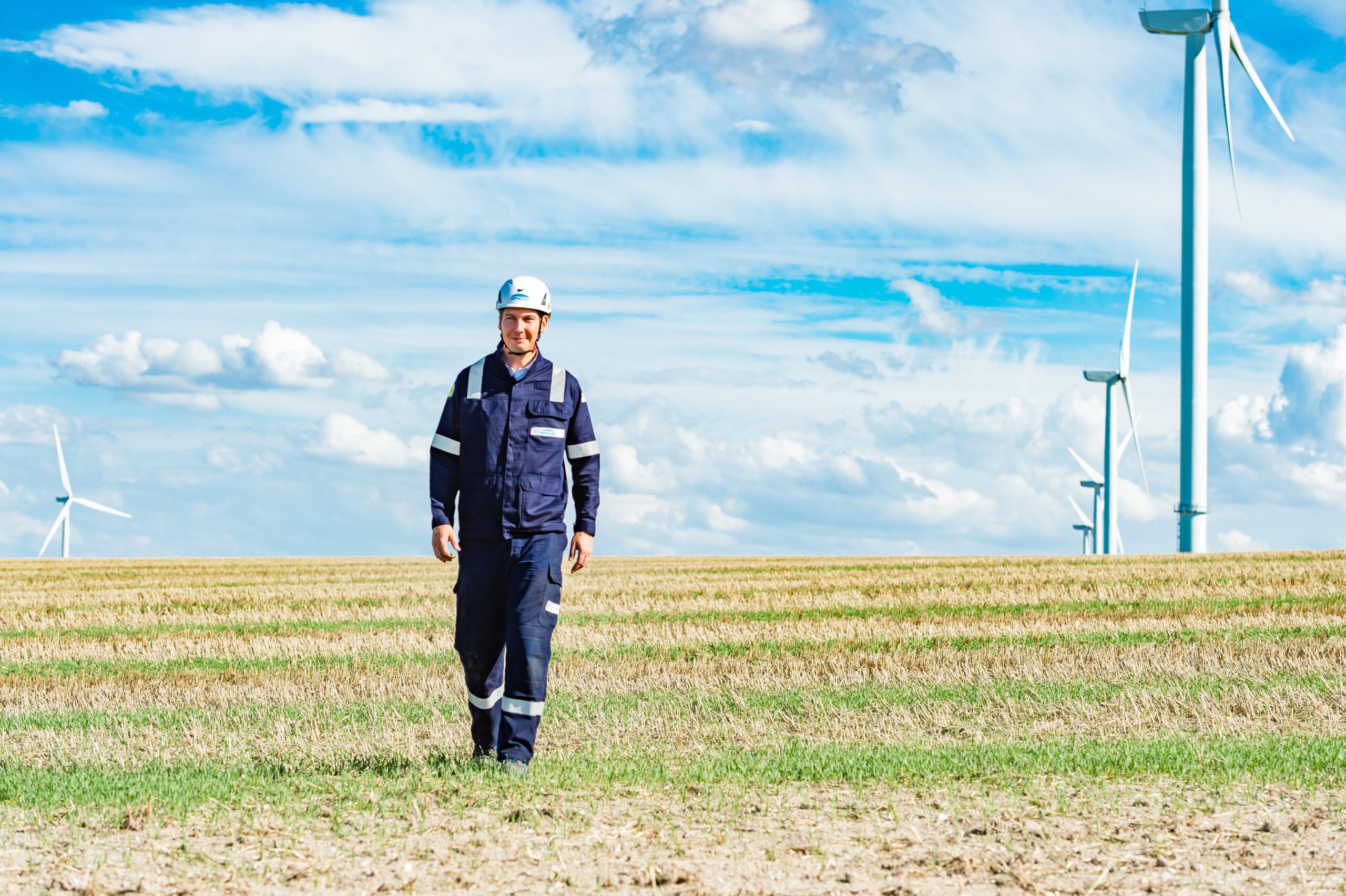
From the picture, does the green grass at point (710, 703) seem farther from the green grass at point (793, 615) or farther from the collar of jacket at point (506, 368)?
the green grass at point (793, 615)

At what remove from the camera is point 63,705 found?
12.9 metres

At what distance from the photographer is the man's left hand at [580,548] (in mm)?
7812

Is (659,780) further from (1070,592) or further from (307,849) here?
(1070,592)

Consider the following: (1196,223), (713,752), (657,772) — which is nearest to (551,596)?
(657,772)

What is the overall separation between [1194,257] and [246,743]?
42879 mm

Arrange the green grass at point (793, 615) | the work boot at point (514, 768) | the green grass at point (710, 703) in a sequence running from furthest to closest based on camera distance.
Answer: the green grass at point (793, 615) < the green grass at point (710, 703) < the work boot at point (514, 768)

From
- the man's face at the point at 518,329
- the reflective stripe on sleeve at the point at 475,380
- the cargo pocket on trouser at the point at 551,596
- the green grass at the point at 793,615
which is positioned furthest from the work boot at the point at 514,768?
the green grass at the point at 793,615

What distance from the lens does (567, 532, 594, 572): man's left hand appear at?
7812 millimetres

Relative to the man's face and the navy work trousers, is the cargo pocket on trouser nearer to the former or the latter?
the navy work trousers

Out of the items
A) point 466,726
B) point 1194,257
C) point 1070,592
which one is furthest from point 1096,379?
point 466,726

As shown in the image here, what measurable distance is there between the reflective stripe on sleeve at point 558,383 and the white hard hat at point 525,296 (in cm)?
36

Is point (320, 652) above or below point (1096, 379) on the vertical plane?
below

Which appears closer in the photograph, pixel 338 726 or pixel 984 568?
pixel 338 726

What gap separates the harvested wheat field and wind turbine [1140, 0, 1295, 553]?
25.5m
